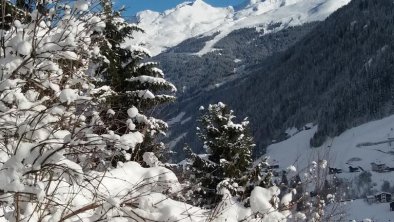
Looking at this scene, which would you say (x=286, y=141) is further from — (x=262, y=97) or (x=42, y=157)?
(x=42, y=157)

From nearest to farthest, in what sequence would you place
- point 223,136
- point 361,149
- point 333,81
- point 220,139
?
point 220,139 < point 223,136 < point 361,149 < point 333,81

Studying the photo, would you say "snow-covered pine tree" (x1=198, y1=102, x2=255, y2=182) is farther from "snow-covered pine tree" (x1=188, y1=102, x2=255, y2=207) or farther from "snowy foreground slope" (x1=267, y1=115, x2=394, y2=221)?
"snowy foreground slope" (x1=267, y1=115, x2=394, y2=221)

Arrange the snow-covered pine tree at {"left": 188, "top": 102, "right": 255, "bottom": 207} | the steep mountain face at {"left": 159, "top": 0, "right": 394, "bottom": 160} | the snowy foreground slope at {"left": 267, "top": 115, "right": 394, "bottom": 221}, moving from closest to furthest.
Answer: the snow-covered pine tree at {"left": 188, "top": 102, "right": 255, "bottom": 207}, the snowy foreground slope at {"left": 267, "top": 115, "right": 394, "bottom": 221}, the steep mountain face at {"left": 159, "top": 0, "right": 394, "bottom": 160}

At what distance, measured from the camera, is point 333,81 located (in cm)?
17388

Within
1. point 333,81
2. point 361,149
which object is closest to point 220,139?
point 361,149

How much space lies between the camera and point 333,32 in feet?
602

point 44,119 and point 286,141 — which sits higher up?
point 44,119

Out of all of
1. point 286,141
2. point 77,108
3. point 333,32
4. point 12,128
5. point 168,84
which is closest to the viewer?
point 12,128

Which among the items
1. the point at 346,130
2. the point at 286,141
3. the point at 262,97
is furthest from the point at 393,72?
the point at 262,97

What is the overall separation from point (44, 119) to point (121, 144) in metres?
0.40

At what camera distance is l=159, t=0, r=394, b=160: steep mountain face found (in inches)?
5842

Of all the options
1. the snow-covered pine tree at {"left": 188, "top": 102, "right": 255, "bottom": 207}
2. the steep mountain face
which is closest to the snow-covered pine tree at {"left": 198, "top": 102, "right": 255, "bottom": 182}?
the snow-covered pine tree at {"left": 188, "top": 102, "right": 255, "bottom": 207}

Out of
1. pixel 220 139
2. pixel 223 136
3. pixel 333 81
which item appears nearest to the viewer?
pixel 220 139

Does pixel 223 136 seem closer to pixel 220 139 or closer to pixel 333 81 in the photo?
pixel 220 139
